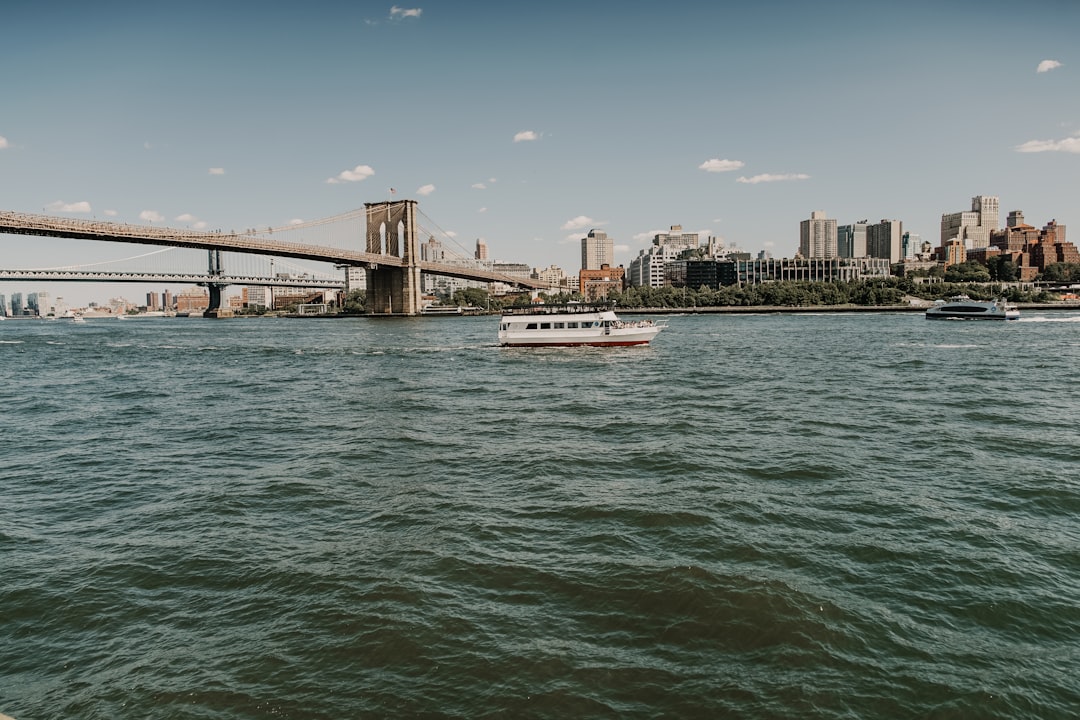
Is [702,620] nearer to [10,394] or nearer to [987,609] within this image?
[987,609]

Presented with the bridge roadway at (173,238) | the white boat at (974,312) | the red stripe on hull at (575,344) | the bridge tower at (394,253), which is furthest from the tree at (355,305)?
the red stripe on hull at (575,344)

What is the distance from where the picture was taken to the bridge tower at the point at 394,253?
101m

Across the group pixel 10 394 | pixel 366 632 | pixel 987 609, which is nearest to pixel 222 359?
pixel 10 394

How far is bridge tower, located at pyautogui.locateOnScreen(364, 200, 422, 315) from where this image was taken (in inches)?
3979

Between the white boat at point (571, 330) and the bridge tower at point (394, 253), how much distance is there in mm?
60284

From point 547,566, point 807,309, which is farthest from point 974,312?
point 547,566

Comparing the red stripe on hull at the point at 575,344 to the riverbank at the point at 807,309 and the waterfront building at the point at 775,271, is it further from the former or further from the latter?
the waterfront building at the point at 775,271

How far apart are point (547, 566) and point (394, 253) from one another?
102m

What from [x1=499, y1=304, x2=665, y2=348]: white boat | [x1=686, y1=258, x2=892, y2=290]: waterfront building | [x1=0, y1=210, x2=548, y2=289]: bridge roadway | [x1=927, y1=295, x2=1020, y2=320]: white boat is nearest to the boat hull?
[x1=499, y1=304, x2=665, y2=348]: white boat

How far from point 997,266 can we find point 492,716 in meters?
199

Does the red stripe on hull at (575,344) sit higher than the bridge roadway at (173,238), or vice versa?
the bridge roadway at (173,238)

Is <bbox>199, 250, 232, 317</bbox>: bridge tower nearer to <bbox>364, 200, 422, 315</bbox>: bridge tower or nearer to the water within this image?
<bbox>364, 200, 422, 315</bbox>: bridge tower

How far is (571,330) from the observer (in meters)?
41.7

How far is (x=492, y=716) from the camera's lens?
5121mm
